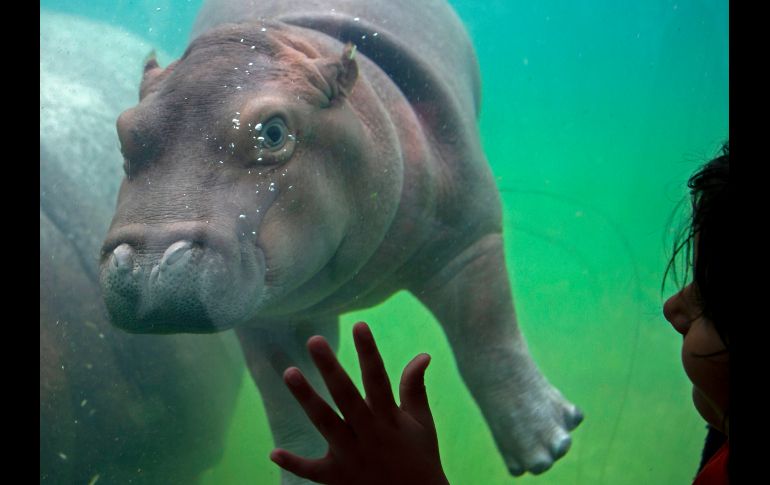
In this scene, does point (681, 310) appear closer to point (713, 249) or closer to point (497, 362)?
point (713, 249)

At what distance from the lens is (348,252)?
6.91 feet

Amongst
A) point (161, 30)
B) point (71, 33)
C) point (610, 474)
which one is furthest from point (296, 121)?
point (610, 474)

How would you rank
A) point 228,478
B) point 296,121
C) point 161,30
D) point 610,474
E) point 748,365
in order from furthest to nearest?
1. point 610,474
2. point 228,478
3. point 161,30
4. point 296,121
5. point 748,365

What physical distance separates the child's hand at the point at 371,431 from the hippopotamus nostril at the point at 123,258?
673 mm

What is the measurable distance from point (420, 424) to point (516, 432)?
5.63ft

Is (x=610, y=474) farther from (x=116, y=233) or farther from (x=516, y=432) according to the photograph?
(x=116, y=233)

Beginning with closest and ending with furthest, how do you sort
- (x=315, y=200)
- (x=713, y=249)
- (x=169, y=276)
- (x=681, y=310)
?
(x=713, y=249)
(x=681, y=310)
(x=169, y=276)
(x=315, y=200)

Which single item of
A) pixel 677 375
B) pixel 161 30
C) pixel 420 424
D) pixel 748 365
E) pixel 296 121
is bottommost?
pixel 677 375

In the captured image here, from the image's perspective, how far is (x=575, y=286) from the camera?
5199mm

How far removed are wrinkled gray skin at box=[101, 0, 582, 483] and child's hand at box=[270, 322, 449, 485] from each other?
2.09 feet

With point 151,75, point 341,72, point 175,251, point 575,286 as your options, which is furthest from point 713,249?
point 575,286

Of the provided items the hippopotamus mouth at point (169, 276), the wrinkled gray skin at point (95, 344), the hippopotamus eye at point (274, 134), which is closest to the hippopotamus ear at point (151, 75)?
the hippopotamus eye at point (274, 134)

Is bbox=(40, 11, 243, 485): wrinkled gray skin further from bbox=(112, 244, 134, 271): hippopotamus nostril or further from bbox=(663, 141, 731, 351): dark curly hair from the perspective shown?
bbox=(663, 141, 731, 351): dark curly hair

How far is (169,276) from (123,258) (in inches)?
4.1
